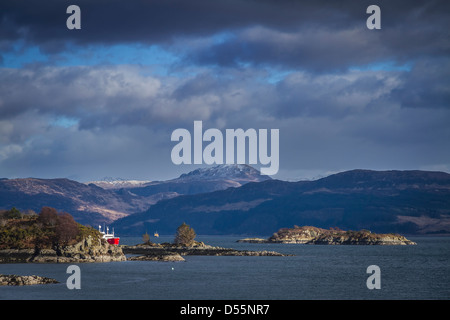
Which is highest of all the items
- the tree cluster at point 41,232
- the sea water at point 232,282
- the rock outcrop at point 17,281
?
the tree cluster at point 41,232

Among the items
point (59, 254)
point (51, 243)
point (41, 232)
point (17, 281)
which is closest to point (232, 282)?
point (17, 281)

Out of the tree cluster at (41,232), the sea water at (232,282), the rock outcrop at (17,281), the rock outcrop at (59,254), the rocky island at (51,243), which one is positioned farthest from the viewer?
the tree cluster at (41,232)

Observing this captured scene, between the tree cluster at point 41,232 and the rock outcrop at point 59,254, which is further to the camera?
the tree cluster at point 41,232

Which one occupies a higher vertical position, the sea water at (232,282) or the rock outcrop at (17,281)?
the rock outcrop at (17,281)

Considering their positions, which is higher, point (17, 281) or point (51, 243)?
point (17, 281)

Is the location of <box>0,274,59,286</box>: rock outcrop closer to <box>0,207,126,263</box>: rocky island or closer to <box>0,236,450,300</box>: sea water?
<box>0,236,450,300</box>: sea water

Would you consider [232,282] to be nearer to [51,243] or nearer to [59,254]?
[59,254]

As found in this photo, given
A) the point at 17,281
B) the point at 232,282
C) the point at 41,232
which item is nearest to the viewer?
the point at 17,281

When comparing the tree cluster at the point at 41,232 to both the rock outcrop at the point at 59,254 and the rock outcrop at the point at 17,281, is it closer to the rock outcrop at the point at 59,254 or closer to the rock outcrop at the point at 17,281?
the rock outcrop at the point at 59,254

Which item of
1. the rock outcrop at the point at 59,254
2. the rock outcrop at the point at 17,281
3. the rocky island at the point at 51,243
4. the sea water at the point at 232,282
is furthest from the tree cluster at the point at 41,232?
the rock outcrop at the point at 17,281

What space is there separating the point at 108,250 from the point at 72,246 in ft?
42.9

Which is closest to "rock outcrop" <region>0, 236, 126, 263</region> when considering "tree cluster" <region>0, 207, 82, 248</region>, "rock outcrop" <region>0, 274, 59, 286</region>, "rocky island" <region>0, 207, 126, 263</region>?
"rocky island" <region>0, 207, 126, 263</region>
